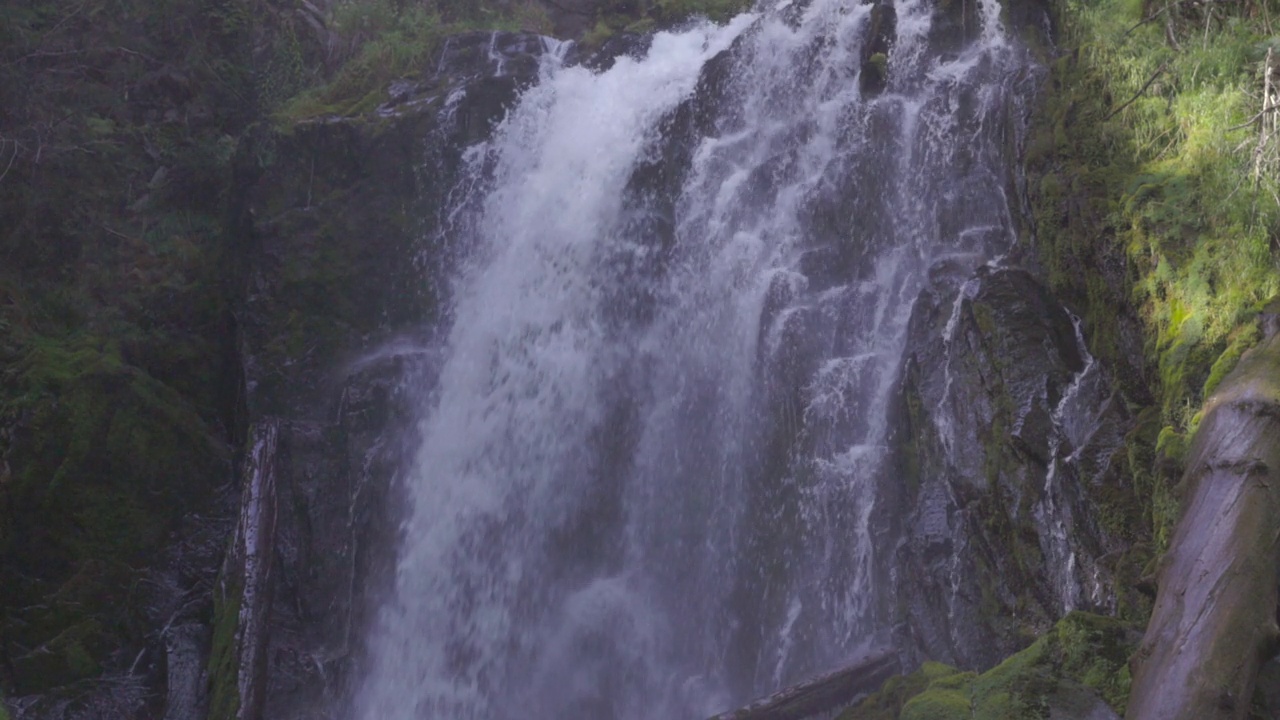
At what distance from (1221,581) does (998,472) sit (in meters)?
3.50

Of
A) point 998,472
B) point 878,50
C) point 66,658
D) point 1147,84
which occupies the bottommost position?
point 66,658

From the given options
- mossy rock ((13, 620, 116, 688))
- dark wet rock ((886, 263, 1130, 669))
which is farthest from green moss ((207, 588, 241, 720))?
dark wet rock ((886, 263, 1130, 669))

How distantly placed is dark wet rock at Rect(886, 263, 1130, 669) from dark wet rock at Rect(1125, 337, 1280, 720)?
6.35ft

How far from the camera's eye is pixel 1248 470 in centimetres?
419

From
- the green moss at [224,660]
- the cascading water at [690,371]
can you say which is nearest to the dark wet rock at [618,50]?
the cascading water at [690,371]

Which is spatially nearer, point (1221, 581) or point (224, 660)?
point (1221, 581)

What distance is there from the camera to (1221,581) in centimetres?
384

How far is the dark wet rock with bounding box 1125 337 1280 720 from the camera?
3.54m

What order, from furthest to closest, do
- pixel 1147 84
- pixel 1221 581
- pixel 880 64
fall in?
pixel 880 64 < pixel 1147 84 < pixel 1221 581

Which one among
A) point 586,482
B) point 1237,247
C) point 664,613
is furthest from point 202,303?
point 1237,247

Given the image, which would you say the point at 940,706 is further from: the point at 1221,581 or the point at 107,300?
the point at 107,300

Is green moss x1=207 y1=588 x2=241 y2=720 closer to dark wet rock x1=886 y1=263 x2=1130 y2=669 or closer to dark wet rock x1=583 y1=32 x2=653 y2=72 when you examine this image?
dark wet rock x1=886 y1=263 x2=1130 y2=669

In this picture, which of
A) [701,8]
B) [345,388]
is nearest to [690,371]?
[345,388]

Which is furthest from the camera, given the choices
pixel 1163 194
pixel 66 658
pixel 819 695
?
pixel 66 658
